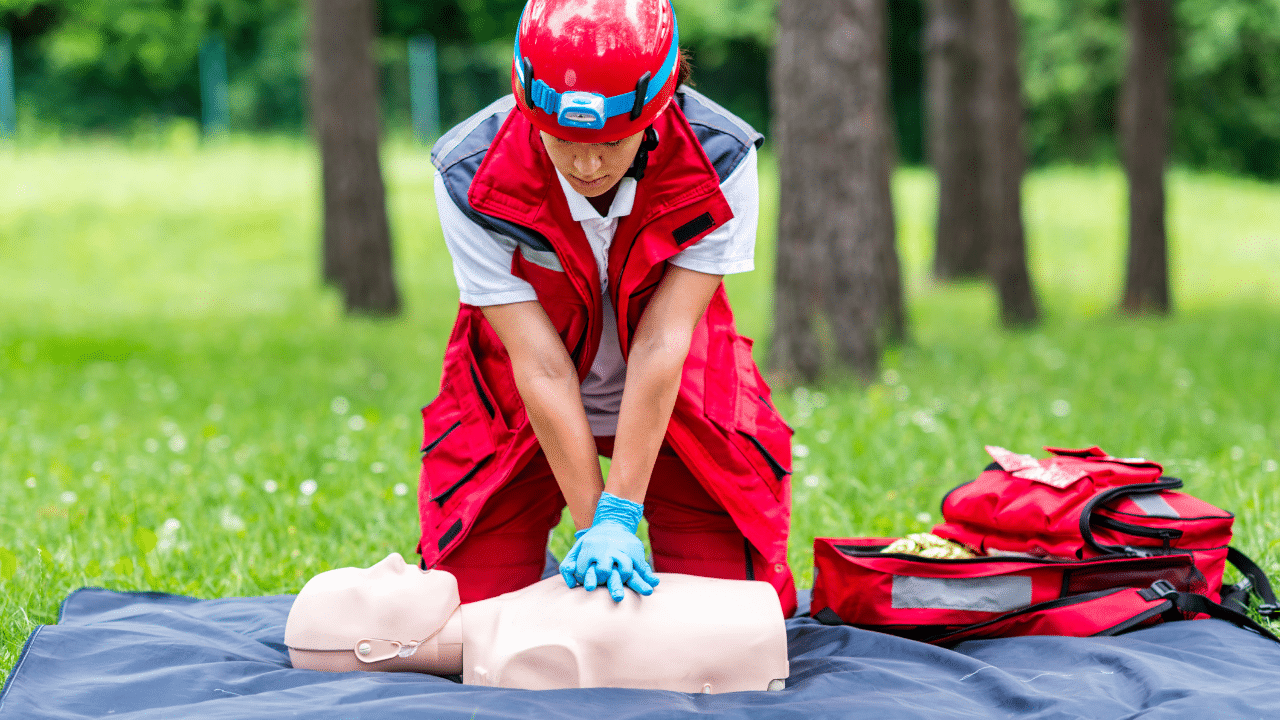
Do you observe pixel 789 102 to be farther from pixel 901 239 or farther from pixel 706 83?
pixel 706 83

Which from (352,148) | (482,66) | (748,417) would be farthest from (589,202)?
(482,66)

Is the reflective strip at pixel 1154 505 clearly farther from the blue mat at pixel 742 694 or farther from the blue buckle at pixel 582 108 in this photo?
the blue buckle at pixel 582 108

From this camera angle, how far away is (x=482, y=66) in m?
19.8

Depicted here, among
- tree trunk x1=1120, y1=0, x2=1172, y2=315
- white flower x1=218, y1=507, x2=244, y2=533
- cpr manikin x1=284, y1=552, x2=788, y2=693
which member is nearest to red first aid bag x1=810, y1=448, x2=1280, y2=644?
cpr manikin x1=284, y1=552, x2=788, y2=693

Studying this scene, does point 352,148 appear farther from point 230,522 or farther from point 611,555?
point 611,555

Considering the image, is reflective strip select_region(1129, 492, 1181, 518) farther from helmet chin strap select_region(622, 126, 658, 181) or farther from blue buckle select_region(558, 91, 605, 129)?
blue buckle select_region(558, 91, 605, 129)

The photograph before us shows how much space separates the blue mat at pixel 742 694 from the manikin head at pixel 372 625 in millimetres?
50

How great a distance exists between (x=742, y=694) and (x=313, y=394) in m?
4.42

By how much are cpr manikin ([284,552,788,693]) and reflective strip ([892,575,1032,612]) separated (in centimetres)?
47

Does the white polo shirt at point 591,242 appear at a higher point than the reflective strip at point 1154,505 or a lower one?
higher

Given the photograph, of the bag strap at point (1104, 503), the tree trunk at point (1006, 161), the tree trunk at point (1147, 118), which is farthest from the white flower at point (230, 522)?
the tree trunk at point (1147, 118)

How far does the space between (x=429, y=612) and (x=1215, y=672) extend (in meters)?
1.63

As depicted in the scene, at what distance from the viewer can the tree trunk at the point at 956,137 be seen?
1110cm

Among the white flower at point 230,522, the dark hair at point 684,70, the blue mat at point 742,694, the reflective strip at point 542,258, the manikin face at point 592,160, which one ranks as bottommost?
the blue mat at point 742,694
